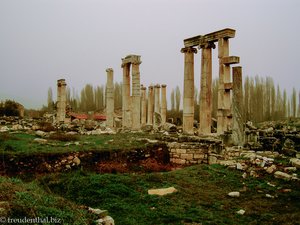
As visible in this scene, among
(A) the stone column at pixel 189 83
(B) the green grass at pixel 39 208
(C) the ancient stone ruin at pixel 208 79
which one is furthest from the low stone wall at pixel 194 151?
(B) the green grass at pixel 39 208

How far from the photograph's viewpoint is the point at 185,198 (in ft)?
26.3

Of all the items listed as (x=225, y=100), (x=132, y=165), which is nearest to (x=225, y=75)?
(x=225, y=100)

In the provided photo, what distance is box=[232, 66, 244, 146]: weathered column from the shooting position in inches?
610

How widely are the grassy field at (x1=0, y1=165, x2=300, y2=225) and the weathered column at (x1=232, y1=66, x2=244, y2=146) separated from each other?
526 centimetres

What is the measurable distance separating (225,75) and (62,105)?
19833mm

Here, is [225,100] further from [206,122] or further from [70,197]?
[70,197]

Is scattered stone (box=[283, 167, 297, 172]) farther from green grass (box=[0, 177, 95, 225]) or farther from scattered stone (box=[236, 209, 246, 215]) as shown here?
green grass (box=[0, 177, 95, 225])

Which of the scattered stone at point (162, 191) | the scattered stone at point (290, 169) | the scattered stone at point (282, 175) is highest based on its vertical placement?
A: the scattered stone at point (290, 169)

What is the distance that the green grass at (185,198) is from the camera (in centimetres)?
672

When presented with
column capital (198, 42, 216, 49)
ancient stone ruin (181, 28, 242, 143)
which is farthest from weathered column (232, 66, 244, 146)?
column capital (198, 42, 216, 49)

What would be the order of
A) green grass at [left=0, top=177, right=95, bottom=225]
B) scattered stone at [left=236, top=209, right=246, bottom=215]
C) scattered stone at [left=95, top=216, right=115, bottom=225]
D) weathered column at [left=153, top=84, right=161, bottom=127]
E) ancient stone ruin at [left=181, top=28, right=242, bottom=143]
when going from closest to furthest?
green grass at [left=0, top=177, right=95, bottom=225]
scattered stone at [left=95, top=216, right=115, bottom=225]
scattered stone at [left=236, top=209, right=246, bottom=215]
ancient stone ruin at [left=181, top=28, right=242, bottom=143]
weathered column at [left=153, top=84, right=161, bottom=127]

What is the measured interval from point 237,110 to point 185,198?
8.84 m

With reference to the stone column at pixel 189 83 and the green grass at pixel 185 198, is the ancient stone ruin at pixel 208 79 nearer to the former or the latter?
the stone column at pixel 189 83

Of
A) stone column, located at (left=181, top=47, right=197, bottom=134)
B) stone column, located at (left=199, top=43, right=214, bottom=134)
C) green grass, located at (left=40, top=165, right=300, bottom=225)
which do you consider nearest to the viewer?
green grass, located at (left=40, top=165, right=300, bottom=225)
